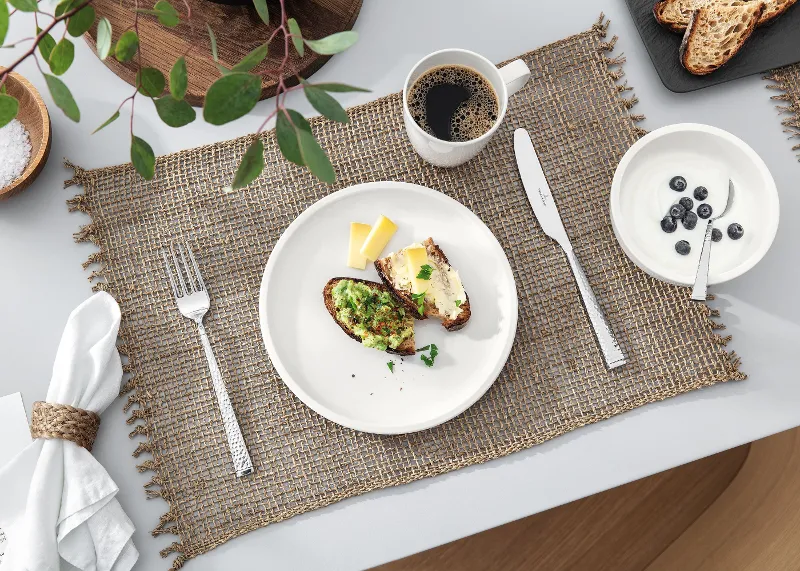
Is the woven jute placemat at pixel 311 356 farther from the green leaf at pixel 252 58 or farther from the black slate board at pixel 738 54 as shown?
the green leaf at pixel 252 58

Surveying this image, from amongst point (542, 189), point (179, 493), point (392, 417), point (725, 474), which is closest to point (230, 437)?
point (179, 493)

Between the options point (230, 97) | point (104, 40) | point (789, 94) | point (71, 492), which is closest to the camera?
point (230, 97)

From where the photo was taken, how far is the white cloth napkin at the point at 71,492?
3.52ft

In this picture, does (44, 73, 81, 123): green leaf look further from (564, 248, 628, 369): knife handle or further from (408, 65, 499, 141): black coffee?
(564, 248, 628, 369): knife handle

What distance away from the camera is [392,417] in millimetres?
1156

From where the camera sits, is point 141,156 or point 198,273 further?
point 198,273

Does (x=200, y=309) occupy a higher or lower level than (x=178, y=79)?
lower

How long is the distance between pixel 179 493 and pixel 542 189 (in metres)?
0.88

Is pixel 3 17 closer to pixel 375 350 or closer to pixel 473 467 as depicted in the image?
pixel 375 350

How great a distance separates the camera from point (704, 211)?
1.22m

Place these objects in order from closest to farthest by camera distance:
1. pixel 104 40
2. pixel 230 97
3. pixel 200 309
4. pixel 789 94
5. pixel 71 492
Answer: pixel 230 97
pixel 104 40
pixel 71 492
pixel 200 309
pixel 789 94

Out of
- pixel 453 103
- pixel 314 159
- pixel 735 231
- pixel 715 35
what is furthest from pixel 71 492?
pixel 715 35

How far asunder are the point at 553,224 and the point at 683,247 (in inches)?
9.4

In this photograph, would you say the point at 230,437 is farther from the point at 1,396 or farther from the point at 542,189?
the point at 542,189
